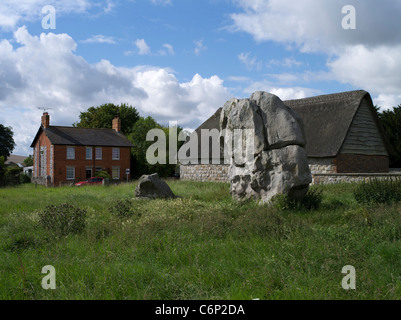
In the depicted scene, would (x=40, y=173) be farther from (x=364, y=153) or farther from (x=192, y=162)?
(x=364, y=153)

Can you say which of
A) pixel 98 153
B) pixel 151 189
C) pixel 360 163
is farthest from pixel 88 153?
pixel 360 163

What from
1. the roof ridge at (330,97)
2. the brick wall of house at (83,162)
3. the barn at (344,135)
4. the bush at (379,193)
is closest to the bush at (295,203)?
the bush at (379,193)

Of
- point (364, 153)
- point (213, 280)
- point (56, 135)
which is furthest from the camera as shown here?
point (56, 135)

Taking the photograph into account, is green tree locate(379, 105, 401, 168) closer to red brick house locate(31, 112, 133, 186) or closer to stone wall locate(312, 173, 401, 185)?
stone wall locate(312, 173, 401, 185)

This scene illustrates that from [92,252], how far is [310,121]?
74.3 ft

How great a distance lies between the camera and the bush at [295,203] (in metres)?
11.0

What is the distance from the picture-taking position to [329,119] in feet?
83.3

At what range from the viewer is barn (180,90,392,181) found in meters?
23.8

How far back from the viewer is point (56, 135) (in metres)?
42.2

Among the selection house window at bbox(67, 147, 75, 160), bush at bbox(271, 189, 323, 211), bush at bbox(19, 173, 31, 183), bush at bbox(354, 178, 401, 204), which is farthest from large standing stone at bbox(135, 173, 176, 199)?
bush at bbox(19, 173, 31, 183)

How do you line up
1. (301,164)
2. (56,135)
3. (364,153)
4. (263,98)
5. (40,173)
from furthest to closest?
(40,173) < (56,135) < (364,153) < (263,98) < (301,164)

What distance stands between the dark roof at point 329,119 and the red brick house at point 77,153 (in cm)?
2524

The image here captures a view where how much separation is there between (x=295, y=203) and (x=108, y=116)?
48.7m
